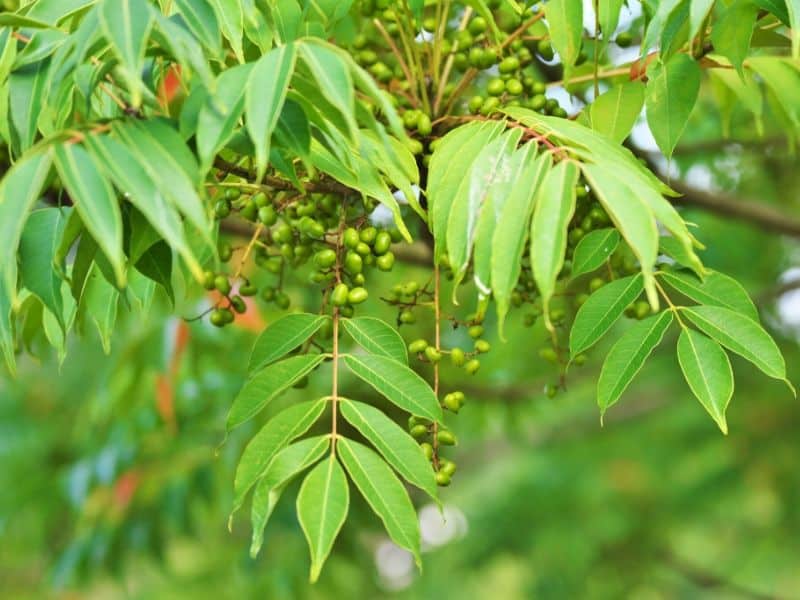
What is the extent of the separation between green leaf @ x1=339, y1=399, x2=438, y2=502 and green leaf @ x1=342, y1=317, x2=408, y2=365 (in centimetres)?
10

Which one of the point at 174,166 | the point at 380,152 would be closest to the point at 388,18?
the point at 380,152

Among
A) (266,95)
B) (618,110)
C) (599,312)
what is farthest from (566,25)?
(266,95)

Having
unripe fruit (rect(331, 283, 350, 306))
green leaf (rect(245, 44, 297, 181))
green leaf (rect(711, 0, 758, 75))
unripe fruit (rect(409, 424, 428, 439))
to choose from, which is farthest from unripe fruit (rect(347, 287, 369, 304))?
green leaf (rect(711, 0, 758, 75))

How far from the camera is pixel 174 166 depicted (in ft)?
4.08

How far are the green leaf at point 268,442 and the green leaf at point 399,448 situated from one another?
8 cm

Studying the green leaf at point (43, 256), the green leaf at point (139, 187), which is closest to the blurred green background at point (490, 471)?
the green leaf at point (43, 256)

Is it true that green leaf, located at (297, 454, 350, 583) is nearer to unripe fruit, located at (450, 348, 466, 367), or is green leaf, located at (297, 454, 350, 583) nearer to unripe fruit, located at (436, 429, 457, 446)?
unripe fruit, located at (436, 429, 457, 446)

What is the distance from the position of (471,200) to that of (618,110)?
1.83ft

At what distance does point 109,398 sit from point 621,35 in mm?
2137

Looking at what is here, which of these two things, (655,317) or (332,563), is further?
(332,563)

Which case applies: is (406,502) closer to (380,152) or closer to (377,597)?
(380,152)

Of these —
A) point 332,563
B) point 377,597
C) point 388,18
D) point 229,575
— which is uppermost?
point 388,18

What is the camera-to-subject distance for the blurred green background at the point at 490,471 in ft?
12.6

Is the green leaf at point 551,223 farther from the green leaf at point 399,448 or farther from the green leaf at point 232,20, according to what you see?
the green leaf at point 232,20
